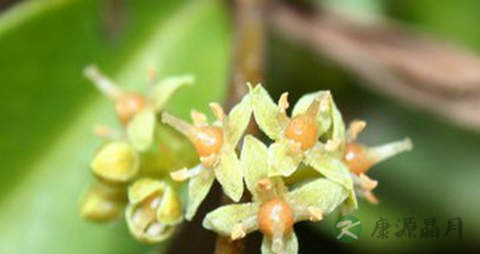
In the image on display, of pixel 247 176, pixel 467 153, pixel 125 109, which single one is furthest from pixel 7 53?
pixel 467 153

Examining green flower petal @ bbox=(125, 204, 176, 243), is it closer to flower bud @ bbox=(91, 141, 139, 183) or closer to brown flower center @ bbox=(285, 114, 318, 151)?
flower bud @ bbox=(91, 141, 139, 183)

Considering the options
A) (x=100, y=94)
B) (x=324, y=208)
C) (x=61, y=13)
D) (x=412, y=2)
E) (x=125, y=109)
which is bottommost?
(x=324, y=208)

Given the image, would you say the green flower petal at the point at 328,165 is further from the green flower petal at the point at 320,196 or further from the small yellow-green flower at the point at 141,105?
the small yellow-green flower at the point at 141,105

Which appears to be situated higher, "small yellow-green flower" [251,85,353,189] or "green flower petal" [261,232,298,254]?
"small yellow-green flower" [251,85,353,189]

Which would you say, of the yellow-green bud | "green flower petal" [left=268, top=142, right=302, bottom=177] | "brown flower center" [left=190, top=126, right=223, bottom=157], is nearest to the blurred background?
the yellow-green bud

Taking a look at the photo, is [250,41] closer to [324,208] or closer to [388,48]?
[388,48]

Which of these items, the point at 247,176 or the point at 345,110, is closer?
the point at 247,176

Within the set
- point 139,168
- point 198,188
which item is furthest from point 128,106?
point 198,188
